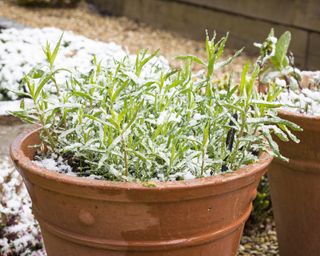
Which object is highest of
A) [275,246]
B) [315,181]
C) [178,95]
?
[178,95]

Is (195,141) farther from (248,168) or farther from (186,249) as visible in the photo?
(186,249)

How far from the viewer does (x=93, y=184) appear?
1759mm

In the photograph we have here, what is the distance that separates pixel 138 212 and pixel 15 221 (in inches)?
49.5

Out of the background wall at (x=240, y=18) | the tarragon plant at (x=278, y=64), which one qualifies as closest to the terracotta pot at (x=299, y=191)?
the tarragon plant at (x=278, y=64)

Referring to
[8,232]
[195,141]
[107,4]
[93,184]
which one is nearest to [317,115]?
[195,141]

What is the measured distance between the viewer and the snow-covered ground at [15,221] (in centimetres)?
279

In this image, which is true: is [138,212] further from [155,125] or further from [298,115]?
[298,115]

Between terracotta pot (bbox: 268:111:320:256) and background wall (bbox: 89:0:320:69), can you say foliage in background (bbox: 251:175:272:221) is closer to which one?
terracotta pot (bbox: 268:111:320:256)

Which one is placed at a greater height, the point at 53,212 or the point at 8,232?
the point at 53,212

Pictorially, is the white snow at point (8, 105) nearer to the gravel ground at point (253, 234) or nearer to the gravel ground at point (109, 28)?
the gravel ground at point (253, 234)

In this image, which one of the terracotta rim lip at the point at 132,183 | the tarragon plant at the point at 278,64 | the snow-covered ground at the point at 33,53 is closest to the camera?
the terracotta rim lip at the point at 132,183

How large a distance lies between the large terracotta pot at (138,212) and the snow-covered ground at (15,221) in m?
0.90

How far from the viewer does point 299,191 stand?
2709mm

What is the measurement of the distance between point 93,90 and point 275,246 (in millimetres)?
1521
